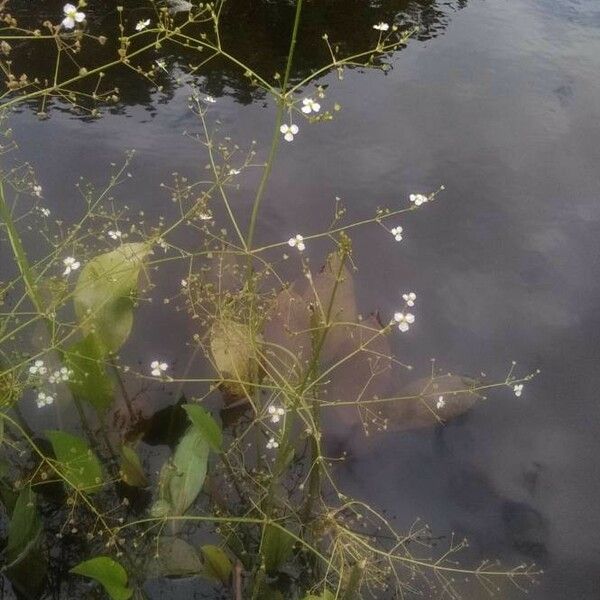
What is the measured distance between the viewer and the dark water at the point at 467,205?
2.54 meters

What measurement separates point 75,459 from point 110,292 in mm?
532

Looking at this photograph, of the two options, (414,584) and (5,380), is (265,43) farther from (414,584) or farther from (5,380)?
(414,584)

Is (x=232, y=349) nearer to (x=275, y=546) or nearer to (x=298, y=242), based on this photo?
(x=298, y=242)

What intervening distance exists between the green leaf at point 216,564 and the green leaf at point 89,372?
0.58 metres

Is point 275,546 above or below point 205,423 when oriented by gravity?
below

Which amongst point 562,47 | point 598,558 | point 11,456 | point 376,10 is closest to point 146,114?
point 376,10

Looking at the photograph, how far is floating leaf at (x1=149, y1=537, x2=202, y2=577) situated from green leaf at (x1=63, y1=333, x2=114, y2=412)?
0.50m

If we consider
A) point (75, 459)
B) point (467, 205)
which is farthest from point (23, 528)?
point (467, 205)

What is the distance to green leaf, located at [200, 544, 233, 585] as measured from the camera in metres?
2.09

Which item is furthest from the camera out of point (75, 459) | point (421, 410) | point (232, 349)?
point (421, 410)

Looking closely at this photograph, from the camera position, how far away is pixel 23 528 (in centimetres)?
204

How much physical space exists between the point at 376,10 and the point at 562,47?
1.22m

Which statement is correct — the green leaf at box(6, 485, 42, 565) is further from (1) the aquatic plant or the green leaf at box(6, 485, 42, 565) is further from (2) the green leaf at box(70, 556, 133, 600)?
(2) the green leaf at box(70, 556, 133, 600)

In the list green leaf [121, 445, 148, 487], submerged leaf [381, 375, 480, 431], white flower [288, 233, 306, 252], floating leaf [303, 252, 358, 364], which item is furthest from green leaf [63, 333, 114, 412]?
submerged leaf [381, 375, 480, 431]
